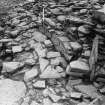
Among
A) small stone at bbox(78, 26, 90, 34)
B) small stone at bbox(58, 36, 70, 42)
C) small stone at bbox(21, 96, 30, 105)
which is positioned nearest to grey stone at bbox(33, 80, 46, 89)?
small stone at bbox(21, 96, 30, 105)

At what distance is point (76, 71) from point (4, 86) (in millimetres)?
Answer: 1677

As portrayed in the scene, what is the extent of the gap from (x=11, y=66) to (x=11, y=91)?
0.86 m

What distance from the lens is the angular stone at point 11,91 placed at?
4691 millimetres

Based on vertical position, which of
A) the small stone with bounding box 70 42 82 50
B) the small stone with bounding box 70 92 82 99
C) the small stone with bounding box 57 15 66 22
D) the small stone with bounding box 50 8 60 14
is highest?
the small stone with bounding box 50 8 60 14

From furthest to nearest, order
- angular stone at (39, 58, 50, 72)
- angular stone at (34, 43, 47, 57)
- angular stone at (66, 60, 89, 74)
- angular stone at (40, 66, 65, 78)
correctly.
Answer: angular stone at (34, 43, 47, 57) < angular stone at (39, 58, 50, 72) < angular stone at (40, 66, 65, 78) < angular stone at (66, 60, 89, 74)

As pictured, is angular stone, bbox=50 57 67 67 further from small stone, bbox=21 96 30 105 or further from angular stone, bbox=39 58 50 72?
small stone, bbox=21 96 30 105

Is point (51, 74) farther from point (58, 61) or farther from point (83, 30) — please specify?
point (83, 30)

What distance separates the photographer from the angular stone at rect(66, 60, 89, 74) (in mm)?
4855

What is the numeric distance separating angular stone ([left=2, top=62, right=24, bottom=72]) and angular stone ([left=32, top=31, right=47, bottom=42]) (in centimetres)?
115

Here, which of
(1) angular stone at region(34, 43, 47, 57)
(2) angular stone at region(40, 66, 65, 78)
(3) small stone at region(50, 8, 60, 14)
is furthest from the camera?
(3) small stone at region(50, 8, 60, 14)

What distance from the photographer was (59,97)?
4.60 meters

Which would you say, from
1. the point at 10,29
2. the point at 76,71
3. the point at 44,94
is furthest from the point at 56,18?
the point at 44,94

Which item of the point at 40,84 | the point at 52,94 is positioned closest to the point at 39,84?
the point at 40,84

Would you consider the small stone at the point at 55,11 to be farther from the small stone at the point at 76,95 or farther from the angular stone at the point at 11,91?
the small stone at the point at 76,95
